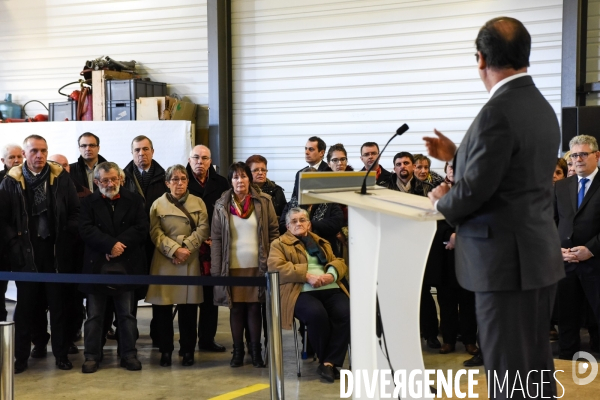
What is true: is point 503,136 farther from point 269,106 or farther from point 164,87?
point 164,87

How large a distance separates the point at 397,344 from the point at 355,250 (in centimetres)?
37

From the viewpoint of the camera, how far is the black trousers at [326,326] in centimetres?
473

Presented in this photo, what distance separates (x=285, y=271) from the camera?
4785 millimetres

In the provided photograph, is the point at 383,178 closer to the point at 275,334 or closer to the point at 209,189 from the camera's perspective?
the point at 209,189

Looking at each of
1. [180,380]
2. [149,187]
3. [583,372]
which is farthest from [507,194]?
[149,187]

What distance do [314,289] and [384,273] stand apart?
7.53 ft

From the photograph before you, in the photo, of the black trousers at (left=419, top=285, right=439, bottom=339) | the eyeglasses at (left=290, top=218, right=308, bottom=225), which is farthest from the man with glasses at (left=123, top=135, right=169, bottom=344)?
the black trousers at (left=419, top=285, right=439, bottom=339)

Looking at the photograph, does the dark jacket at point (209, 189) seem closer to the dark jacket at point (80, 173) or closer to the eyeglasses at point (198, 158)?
the eyeglasses at point (198, 158)

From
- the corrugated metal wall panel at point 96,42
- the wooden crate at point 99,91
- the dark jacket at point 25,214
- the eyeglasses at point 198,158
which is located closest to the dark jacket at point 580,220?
the eyeglasses at point 198,158

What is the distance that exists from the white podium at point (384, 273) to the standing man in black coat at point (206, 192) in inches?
112

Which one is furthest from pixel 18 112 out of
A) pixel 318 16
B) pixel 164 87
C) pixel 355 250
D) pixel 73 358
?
pixel 355 250

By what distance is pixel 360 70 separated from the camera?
8.12 m

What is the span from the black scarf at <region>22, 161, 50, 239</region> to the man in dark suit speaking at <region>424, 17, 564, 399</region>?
3.31 metres

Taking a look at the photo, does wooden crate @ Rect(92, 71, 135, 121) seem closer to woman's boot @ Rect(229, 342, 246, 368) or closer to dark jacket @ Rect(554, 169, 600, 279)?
woman's boot @ Rect(229, 342, 246, 368)
